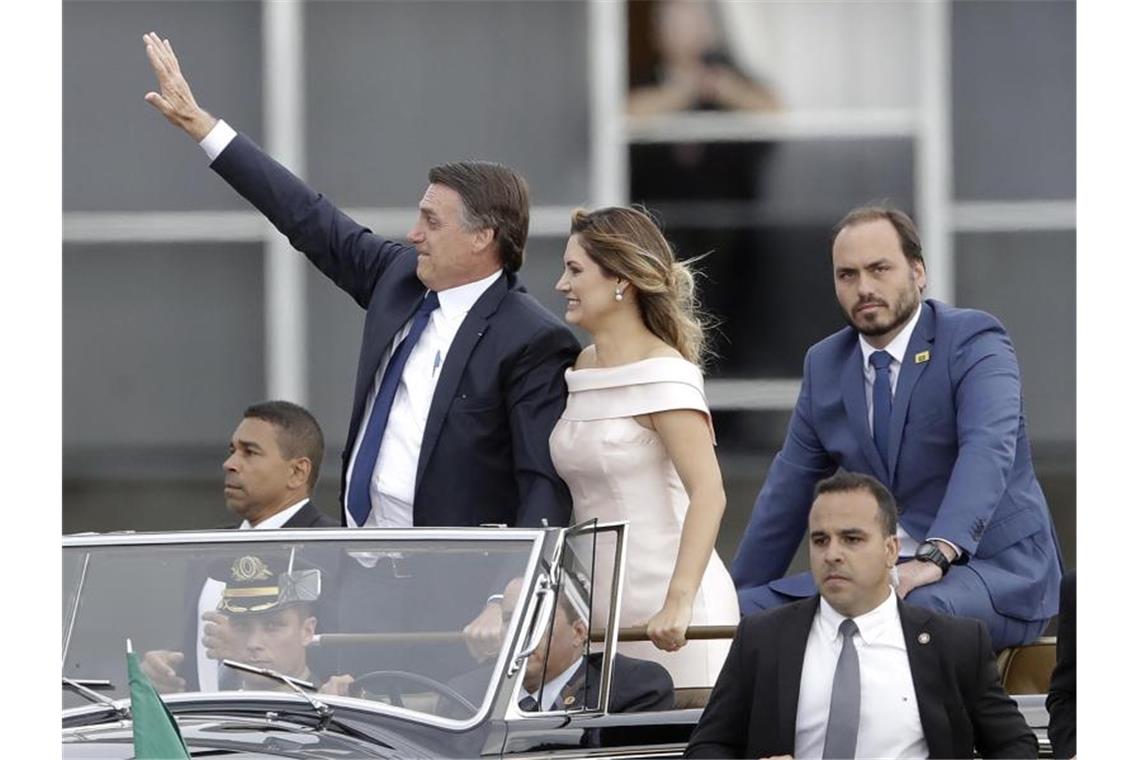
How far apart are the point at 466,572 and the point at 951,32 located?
221 inches

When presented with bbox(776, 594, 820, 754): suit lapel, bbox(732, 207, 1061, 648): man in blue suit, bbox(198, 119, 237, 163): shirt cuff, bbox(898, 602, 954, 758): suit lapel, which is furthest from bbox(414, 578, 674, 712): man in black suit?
bbox(198, 119, 237, 163): shirt cuff

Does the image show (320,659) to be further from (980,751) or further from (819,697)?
(980,751)

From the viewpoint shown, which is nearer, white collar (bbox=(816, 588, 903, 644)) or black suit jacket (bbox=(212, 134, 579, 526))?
white collar (bbox=(816, 588, 903, 644))

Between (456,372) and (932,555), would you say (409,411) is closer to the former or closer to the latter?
(456,372)

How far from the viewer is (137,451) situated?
9.23 meters

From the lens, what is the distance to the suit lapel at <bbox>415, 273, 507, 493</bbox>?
16.7 feet

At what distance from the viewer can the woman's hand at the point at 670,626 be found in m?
4.50

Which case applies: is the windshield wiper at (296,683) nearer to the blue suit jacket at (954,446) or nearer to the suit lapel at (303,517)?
the suit lapel at (303,517)

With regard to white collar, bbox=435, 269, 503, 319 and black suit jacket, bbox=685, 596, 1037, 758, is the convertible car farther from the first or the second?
white collar, bbox=435, 269, 503, 319

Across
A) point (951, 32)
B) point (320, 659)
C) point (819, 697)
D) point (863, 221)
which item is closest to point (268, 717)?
point (320, 659)

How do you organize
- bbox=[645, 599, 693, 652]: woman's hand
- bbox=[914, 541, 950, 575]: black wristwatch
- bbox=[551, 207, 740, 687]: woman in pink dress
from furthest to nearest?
bbox=[551, 207, 740, 687]: woman in pink dress
bbox=[914, 541, 950, 575]: black wristwatch
bbox=[645, 599, 693, 652]: woman's hand

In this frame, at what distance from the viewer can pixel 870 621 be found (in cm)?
421

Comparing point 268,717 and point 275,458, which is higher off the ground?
point 275,458

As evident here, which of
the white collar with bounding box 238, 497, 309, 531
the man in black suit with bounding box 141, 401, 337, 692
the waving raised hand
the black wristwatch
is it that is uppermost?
the waving raised hand
